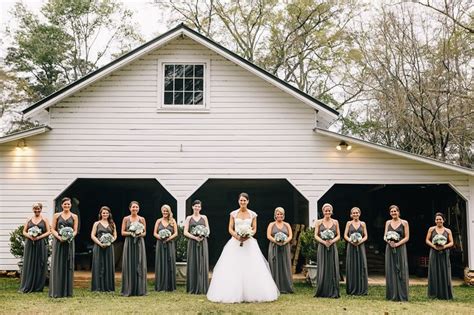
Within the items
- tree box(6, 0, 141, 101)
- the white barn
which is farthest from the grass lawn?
tree box(6, 0, 141, 101)

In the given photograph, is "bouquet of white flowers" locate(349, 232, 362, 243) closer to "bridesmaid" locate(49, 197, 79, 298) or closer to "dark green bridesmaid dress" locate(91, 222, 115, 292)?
"dark green bridesmaid dress" locate(91, 222, 115, 292)

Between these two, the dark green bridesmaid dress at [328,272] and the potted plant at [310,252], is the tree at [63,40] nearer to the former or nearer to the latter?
the potted plant at [310,252]

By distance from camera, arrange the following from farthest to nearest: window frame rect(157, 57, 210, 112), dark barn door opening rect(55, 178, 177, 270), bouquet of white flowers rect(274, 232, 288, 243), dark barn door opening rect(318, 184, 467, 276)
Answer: dark barn door opening rect(55, 178, 177, 270) < dark barn door opening rect(318, 184, 467, 276) < window frame rect(157, 57, 210, 112) < bouquet of white flowers rect(274, 232, 288, 243)

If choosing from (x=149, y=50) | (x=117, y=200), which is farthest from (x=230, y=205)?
(x=149, y=50)

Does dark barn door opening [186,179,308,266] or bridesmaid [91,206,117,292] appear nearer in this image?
bridesmaid [91,206,117,292]

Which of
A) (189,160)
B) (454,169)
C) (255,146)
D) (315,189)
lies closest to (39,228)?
(189,160)

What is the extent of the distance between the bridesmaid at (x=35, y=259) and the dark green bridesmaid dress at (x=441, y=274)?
24.1 ft

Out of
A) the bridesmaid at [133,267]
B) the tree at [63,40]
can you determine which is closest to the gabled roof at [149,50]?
the bridesmaid at [133,267]

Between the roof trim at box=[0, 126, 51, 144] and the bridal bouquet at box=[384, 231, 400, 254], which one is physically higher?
the roof trim at box=[0, 126, 51, 144]

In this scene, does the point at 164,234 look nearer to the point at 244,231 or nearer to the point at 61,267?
the point at 61,267

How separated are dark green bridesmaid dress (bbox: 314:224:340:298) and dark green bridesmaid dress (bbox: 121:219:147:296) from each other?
333cm

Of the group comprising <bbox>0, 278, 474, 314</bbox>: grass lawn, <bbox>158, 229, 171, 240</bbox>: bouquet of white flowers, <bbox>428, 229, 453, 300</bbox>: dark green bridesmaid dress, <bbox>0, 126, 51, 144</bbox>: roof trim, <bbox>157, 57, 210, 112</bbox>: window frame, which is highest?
<bbox>157, 57, 210, 112</bbox>: window frame

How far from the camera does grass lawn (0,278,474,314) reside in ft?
26.9

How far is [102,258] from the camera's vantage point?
10.1 meters
